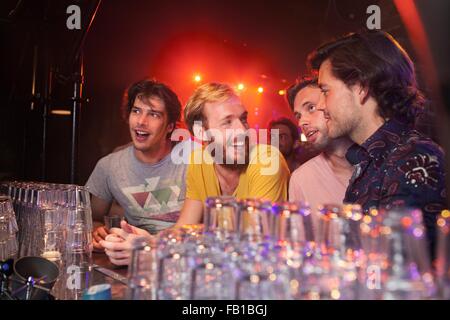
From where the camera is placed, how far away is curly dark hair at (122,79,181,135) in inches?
131

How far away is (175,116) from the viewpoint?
3361mm

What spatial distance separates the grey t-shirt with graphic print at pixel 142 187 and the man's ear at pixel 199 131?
245mm

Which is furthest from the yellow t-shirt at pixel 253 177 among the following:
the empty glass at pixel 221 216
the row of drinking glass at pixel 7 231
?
the empty glass at pixel 221 216

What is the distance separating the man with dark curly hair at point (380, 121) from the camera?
6.09 ft

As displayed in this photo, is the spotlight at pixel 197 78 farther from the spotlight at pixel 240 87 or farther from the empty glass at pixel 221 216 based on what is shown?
the empty glass at pixel 221 216

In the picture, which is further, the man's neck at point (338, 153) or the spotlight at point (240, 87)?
the spotlight at point (240, 87)

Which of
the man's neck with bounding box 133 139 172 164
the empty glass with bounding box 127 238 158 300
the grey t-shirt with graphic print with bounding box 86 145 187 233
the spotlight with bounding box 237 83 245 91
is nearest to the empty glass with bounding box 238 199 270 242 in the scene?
the empty glass with bounding box 127 238 158 300

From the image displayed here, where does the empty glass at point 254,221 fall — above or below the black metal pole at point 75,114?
below

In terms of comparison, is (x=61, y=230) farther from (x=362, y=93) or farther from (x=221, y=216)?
(x=362, y=93)

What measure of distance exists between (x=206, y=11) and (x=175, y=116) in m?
0.81

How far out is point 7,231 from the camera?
2217 millimetres

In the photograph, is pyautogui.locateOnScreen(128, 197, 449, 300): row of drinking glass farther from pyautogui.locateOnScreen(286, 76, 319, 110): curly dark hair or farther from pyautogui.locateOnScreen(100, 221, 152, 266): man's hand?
pyautogui.locateOnScreen(286, 76, 319, 110): curly dark hair

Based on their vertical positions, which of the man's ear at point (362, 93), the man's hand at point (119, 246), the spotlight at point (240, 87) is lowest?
the man's hand at point (119, 246)
